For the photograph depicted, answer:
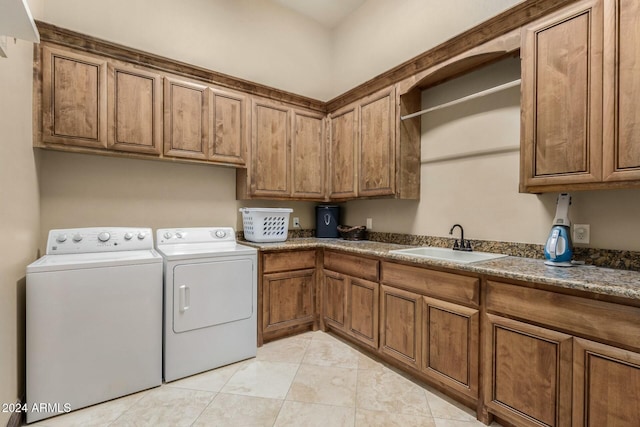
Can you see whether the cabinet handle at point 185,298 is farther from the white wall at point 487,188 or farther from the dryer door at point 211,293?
the white wall at point 487,188

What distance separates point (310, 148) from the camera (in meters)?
3.27

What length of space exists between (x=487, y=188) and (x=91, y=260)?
9.03ft

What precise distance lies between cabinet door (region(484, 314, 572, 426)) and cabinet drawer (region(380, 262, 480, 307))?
16 centimetres

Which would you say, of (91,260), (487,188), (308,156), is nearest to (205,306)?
(91,260)

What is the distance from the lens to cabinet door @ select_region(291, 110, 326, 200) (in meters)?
3.17

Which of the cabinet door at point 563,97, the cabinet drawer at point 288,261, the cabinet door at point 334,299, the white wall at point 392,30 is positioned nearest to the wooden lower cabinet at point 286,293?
the cabinet drawer at point 288,261

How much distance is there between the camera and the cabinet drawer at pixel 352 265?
2.38 metres

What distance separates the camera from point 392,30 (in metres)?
3.10

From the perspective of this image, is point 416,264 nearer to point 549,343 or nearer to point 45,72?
point 549,343

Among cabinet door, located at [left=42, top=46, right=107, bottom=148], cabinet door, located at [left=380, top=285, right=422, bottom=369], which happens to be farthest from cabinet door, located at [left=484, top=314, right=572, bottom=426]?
cabinet door, located at [left=42, top=46, right=107, bottom=148]

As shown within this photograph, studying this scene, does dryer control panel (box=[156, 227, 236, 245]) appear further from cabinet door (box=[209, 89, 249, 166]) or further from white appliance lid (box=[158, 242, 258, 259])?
cabinet door (box=[209, 89, 249, 166])

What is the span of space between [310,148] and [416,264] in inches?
70.8

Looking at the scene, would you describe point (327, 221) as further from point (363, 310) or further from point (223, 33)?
point (223, 33)

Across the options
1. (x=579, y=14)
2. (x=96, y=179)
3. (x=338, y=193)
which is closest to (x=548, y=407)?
(x=579, y=14)
